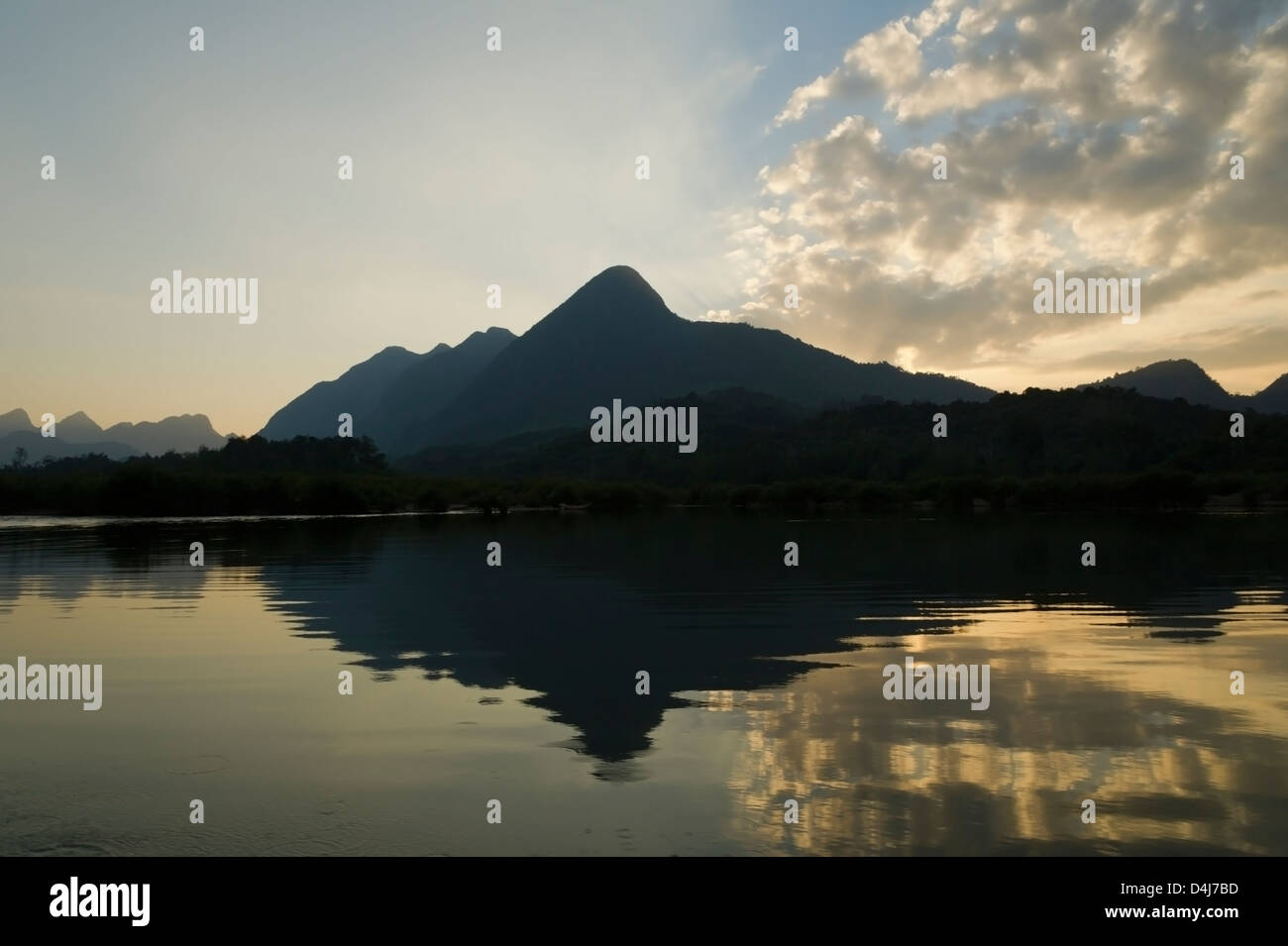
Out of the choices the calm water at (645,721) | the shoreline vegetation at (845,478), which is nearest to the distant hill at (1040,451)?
the shoreline vegetation at (845,478)

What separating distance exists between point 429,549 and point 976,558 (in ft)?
86.9

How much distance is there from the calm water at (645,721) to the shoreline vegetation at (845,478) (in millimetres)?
84123

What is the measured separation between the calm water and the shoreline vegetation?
3312 inches

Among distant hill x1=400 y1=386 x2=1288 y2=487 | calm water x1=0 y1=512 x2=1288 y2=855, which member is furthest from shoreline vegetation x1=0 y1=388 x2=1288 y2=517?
calm water x1=0 y1=512 x2=1288 y2=855

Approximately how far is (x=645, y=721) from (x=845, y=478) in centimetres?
14843

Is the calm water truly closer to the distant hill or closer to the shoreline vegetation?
the shoreline vegetation

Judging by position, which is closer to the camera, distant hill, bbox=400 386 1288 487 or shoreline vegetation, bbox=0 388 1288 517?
shoreline vegetation, bbox=0 388 1288 517

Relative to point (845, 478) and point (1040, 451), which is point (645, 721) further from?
point (1040, 451)

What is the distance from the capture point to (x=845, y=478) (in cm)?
15812

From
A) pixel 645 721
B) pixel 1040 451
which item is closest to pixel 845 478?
pixel 1040 451

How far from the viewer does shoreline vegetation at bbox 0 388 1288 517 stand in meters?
111
